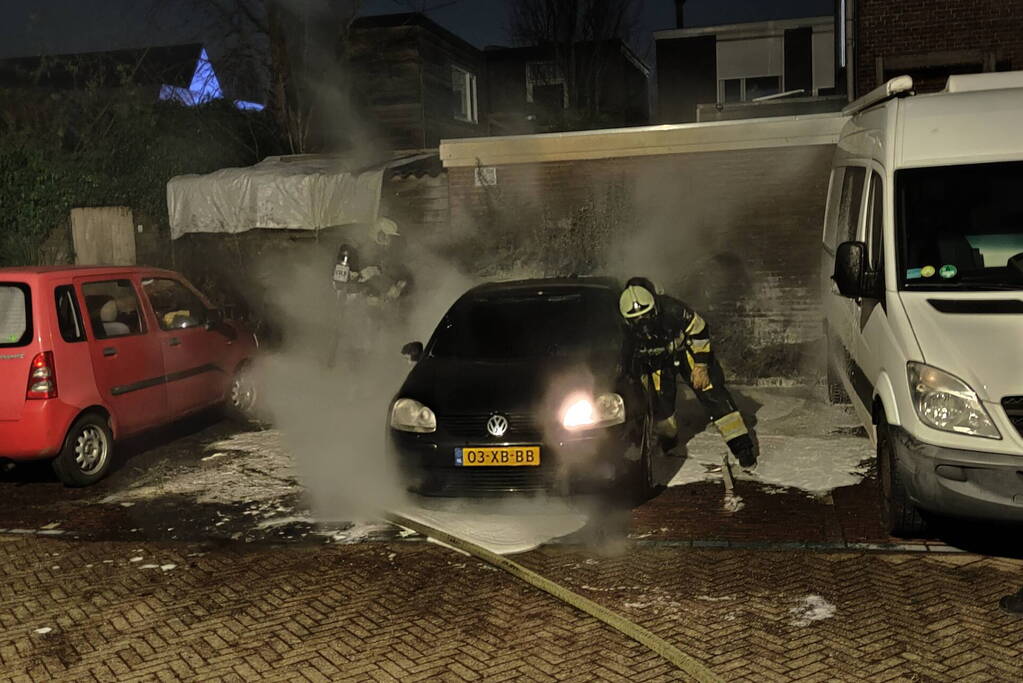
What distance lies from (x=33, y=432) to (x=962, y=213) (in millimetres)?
6736

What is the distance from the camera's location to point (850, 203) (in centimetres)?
771

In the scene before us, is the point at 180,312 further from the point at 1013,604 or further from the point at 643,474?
the point at 1013,604

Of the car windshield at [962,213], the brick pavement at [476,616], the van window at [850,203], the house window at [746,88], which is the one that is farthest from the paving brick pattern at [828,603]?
the house window at [746,88]

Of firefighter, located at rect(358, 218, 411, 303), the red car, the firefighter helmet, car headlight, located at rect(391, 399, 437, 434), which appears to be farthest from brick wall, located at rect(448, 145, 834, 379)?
car headlight, located at rect(391, 399, 437, 434)

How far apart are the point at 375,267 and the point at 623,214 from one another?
3233mm

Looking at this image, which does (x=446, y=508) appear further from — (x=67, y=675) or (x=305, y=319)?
(x=305, y=319)

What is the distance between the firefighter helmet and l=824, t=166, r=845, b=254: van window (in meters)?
2.03

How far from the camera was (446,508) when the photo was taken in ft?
23.1

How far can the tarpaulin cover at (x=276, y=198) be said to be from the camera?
1456 centimetres

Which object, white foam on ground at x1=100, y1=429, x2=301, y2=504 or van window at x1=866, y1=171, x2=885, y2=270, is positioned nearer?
van window at x1=866, y1=171, x2=885, y2=270

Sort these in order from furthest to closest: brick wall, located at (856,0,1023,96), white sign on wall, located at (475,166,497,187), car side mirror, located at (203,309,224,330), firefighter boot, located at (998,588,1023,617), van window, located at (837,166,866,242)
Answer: brick wall, located at (856,0,1023,96), white sign on wall, located at (475,166,497,187), car side mirror, located at (203,309,224,330), van window, located at (837,166,866,242), firefighter boot, located at (998,588,1023,617)

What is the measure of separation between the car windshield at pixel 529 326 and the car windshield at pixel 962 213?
7.47ft

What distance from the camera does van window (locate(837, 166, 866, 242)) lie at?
7238 millimetres

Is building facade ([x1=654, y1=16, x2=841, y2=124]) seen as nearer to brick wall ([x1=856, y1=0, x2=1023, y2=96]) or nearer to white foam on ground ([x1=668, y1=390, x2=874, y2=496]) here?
brick wall ([x1=856, y1=0, x2=1023, y2=96])
